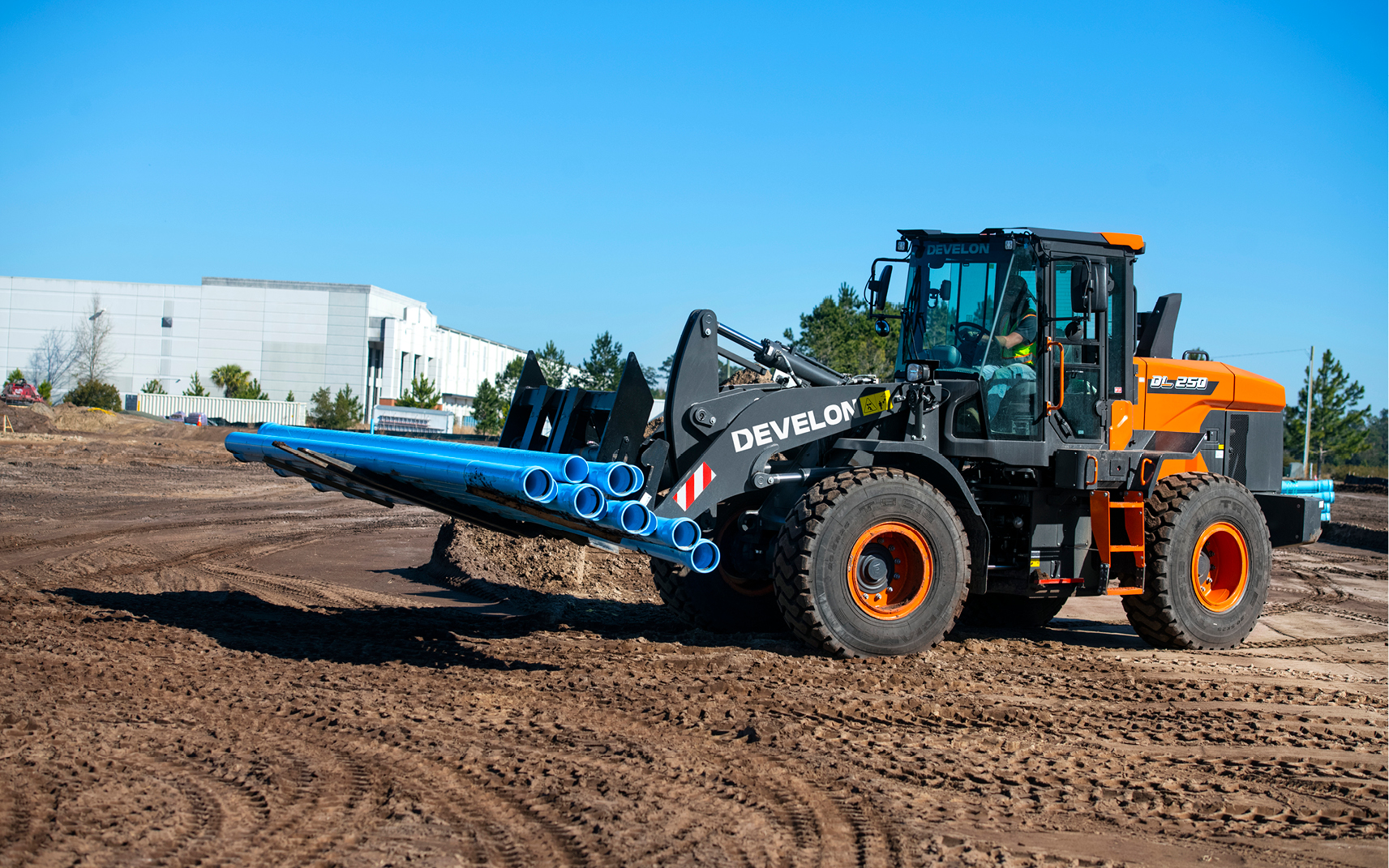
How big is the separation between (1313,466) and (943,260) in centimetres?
5690

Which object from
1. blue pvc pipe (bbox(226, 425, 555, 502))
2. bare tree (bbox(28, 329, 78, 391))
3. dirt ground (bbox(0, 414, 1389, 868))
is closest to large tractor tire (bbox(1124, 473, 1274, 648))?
dirt ground (bbox(0, 414, 1389, 868))

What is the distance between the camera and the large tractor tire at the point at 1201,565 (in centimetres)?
846

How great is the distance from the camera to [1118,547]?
27.3ft

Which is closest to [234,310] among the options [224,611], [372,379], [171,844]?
[372,379]

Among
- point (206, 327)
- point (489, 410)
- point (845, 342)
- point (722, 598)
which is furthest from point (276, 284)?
point (722, 598)

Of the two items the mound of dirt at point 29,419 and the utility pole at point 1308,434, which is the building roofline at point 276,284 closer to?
the mound of dirt at point 29,419

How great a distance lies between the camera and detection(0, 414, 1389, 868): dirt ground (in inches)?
163

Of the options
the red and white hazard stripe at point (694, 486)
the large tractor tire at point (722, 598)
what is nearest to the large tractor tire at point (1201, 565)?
the large tractor tire at point (722, 598)

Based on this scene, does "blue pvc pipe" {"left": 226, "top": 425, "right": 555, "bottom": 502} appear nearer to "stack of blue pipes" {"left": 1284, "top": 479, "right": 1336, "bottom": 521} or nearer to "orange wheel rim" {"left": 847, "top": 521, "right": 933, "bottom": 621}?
"orange wheel rim" {"left": 847, "top": 521, "right": 933, "bottom": 621}

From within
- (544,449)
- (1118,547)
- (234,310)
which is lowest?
(1118,547)

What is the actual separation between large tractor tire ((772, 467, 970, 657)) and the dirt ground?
8.8 inches

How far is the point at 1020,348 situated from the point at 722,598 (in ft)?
10.1

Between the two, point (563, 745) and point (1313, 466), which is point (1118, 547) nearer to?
point (563, 745)

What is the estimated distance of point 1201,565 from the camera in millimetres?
8867
